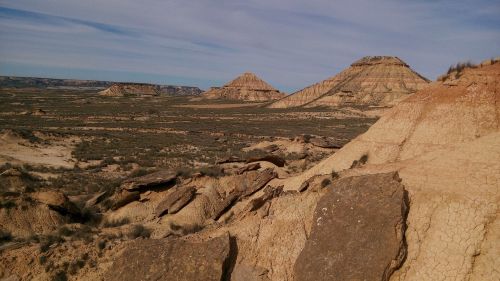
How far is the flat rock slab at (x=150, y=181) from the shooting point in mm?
16625

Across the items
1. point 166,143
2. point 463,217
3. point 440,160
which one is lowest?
point 166,143

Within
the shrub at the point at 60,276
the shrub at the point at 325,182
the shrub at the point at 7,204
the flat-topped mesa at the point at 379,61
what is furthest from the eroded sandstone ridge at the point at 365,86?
the shrub at the point at 60,276

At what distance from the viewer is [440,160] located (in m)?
10.1

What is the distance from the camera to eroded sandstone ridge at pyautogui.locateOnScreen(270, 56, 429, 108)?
326 feet

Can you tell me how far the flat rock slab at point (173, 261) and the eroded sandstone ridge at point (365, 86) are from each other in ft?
291

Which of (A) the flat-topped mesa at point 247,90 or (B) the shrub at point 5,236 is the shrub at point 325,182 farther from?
(A) the flat-topped mesa at point 247,90

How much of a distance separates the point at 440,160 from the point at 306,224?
3646 mm

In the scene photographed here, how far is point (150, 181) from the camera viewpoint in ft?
55.3

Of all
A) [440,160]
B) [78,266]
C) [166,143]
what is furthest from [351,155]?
[166,143]

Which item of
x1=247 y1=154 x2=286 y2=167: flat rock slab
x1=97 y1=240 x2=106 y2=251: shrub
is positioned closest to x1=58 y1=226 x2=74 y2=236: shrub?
x1=97 y1=240 x2=106 y2=251: shrub

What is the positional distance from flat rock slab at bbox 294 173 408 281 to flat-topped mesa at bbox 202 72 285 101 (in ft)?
433

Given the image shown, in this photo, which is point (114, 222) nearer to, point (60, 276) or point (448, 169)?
point (60, 276)

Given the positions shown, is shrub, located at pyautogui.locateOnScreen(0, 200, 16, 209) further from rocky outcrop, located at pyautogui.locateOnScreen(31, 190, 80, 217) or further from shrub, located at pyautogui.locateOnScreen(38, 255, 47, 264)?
shrub, located at pyautogui.locateOnScreen(38, 255, 47, 264)

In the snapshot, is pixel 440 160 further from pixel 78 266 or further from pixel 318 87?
pixel 318 87
